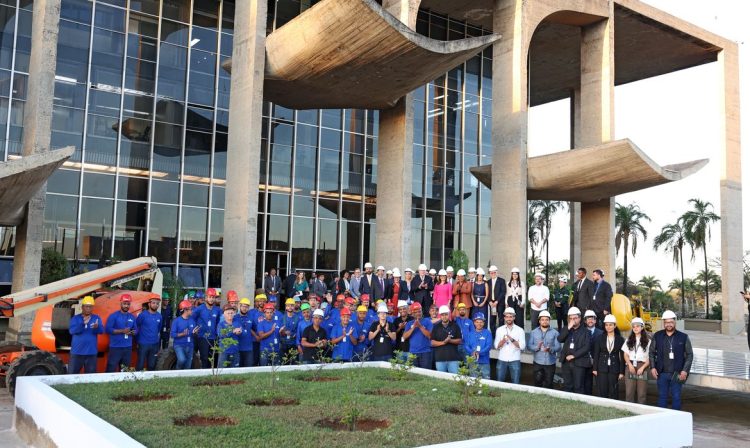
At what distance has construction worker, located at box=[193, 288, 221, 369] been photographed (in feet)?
43.1

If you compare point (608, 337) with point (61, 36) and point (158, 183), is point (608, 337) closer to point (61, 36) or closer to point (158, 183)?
point (158, 183)

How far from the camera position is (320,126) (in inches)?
1178

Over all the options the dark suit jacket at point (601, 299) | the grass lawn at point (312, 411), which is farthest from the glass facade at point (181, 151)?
the dark suit jacket at point (601, 299)

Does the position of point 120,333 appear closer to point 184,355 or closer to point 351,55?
point 184,355

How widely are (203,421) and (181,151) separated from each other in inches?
832

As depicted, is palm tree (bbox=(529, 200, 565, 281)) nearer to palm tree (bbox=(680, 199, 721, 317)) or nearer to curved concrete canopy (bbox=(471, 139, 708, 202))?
palm tree (bbox=(680, 199, 721, 317))

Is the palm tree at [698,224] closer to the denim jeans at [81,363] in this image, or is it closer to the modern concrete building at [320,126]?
the modern concrete building at [320,126]

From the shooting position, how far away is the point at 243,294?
1802cm

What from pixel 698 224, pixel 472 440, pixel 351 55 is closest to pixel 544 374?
pixel 472 440

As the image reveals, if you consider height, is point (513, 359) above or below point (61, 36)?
below

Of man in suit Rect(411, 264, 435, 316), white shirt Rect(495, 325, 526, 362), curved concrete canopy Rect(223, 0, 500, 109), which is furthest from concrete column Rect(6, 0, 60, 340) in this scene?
white shirt Rect(495, 325, 526, 362)

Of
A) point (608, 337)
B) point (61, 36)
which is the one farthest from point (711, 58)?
point (61, 36)

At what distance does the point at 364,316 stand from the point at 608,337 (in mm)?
4789

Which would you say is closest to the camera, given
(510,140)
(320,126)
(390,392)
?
(390,392)
